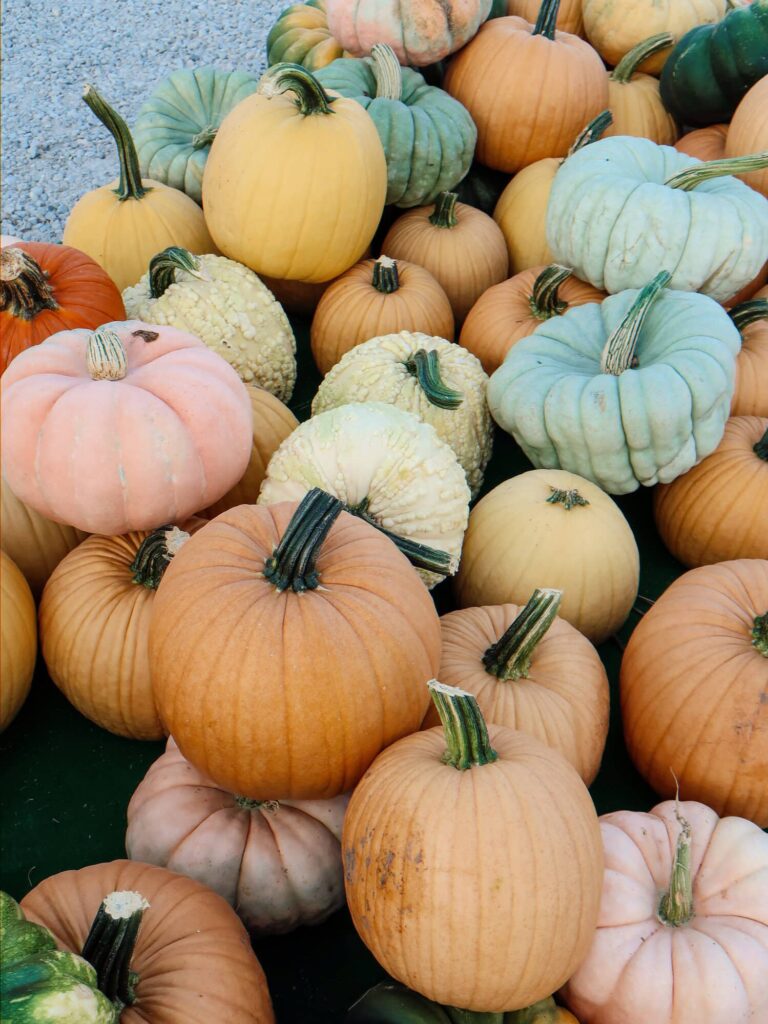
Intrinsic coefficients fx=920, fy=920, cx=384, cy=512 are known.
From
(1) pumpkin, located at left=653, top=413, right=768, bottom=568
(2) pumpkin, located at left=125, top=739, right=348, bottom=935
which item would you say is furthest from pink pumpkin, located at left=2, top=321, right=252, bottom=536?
(1) pumpkin, located at left=653, top=413, right=768, bottom=568

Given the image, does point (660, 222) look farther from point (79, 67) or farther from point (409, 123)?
point (79, 67)

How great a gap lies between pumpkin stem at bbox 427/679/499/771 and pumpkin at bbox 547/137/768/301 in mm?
1614

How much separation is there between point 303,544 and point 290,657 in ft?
0.58

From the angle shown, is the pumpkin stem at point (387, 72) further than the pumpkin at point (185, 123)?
No

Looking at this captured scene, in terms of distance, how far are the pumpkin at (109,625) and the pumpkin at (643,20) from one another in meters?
2.74

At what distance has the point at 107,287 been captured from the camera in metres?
2.30

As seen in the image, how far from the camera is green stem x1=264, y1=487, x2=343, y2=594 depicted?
1.45m

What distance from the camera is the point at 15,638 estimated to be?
1.87m

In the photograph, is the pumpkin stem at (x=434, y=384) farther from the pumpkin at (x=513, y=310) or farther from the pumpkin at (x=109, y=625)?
the pumpkin at (x=109, y=625)

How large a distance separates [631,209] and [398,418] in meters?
0.97

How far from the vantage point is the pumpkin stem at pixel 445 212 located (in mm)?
2916

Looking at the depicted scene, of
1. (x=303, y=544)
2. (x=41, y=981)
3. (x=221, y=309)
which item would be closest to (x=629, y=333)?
(x=221, y=309)

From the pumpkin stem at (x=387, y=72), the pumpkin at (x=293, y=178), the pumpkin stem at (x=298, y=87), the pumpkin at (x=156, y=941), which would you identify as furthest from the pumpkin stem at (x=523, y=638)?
the pumpkin stem at (x=387, y=72)

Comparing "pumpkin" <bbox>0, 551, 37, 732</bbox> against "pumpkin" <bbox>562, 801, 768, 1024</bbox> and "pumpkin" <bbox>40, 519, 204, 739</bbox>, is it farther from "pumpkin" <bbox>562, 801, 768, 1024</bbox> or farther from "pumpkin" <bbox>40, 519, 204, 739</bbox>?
"pumpkin" <bbox>562, 801, 768, 1024</bbox>
